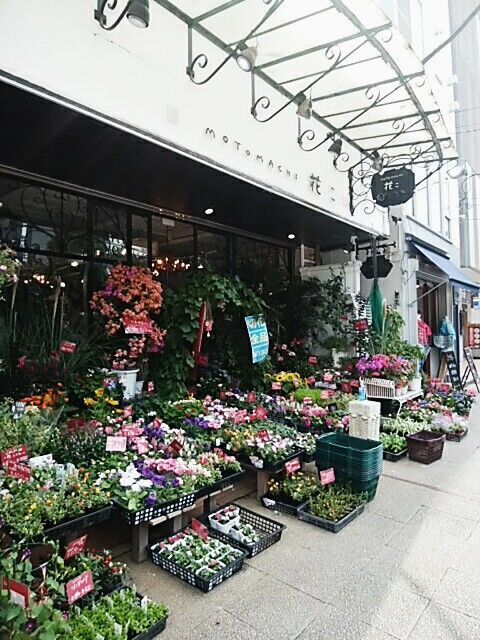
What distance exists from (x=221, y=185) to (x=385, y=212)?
4.23 metres

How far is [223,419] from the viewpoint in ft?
14.5

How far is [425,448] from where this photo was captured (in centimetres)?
484

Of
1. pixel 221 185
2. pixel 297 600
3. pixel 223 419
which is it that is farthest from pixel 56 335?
pixel 297 600

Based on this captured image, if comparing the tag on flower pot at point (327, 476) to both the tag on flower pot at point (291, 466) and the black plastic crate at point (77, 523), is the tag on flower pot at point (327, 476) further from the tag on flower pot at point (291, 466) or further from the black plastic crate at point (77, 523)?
the black plastic crate at point (77, 523)

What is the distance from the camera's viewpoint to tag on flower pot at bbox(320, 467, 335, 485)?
11.9ft

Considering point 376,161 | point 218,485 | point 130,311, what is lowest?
point 218,485

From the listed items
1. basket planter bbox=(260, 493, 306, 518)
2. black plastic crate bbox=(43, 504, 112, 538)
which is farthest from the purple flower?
basket planter bbox=(260, 493, 306, 518)

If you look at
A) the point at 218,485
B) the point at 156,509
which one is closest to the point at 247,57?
the point at 218,485

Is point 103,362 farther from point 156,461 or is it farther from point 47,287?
point 156,461

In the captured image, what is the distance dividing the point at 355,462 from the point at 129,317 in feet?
8.67

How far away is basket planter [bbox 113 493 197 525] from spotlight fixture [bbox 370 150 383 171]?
18.3ft

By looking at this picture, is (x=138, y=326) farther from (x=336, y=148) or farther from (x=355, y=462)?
(x=336, y=148)

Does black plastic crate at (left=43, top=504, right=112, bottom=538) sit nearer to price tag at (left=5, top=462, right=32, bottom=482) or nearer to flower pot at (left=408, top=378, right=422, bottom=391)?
price tag at (left=5, top=462, right=32, bottom=482)

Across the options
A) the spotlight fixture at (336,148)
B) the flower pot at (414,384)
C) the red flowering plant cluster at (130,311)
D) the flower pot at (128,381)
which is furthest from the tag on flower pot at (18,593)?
the flower pot at (414,384)
